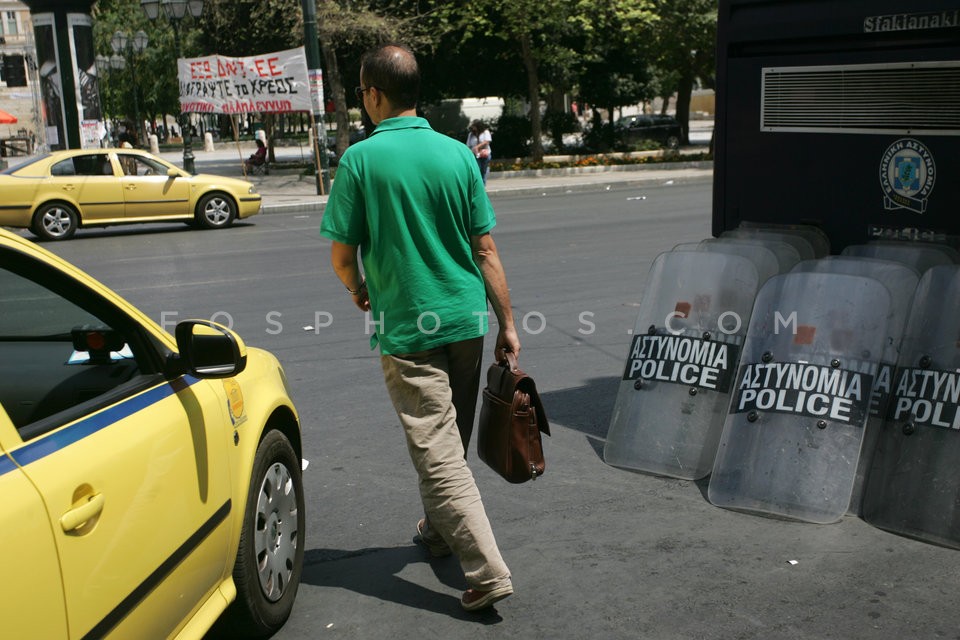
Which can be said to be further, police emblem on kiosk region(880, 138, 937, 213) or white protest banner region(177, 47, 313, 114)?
white protest banner region(177, 47, 313, 114)

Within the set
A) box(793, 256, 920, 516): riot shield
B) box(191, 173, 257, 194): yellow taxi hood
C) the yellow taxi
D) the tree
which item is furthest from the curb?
the yellow taxi

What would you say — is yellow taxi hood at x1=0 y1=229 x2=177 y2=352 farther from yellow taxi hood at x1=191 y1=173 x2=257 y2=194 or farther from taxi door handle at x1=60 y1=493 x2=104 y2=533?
yellow taxi hood at x1=191 y1=173 x2=257 y2=194

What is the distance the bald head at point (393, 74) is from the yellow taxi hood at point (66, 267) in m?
1.18

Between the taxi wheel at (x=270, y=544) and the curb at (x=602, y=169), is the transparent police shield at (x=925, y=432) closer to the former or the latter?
the taxi wheel at (x=270, y=544)

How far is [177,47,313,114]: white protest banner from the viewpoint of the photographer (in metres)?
24.4

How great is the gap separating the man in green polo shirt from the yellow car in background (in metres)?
15.4

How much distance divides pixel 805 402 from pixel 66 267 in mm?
3308

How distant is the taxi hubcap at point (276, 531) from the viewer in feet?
12.1

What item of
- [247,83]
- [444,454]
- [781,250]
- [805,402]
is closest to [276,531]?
[444,454]

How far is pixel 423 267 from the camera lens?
386 cm

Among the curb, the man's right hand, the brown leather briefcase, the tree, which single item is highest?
the tree

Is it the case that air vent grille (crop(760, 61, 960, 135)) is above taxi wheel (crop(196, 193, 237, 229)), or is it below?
above

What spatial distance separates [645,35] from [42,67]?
20.1 m

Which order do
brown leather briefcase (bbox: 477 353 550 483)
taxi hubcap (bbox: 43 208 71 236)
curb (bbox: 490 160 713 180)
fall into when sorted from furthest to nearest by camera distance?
curb (bbox: 490 160 713 180), taxi hubcap (bbox: 43 208 71 236), brown leather briefcase (bbox: 477 353 550 483)
